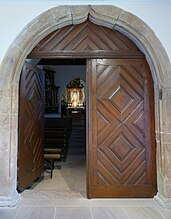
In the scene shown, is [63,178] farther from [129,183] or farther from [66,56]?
[66,56]

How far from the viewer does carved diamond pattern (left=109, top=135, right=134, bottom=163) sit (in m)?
2.73

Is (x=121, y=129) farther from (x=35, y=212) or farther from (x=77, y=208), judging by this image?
(x=35, y=212)

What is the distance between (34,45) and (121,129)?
5.29 ft

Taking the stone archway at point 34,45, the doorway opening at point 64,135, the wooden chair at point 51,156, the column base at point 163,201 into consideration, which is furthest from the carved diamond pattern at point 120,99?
the wooden chair at point 51,156

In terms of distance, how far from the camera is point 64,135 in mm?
5785

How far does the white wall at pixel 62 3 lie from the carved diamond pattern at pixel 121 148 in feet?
4.19

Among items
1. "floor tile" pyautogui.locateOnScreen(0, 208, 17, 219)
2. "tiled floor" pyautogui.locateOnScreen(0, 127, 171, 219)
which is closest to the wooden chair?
"tiled floor" pyautogui.locateOnScreen(0, 127, 171, 219)

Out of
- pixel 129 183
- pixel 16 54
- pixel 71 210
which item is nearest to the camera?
pixel 71 210

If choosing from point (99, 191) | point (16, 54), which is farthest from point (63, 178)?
point (16, 54)

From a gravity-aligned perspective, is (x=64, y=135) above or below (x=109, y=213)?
above

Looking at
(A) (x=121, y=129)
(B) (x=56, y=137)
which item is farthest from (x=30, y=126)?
(B) (x=56, y=137)

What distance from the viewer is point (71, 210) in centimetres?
232

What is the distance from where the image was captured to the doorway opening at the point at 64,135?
3.61 metres

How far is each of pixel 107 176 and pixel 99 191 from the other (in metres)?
0.22
